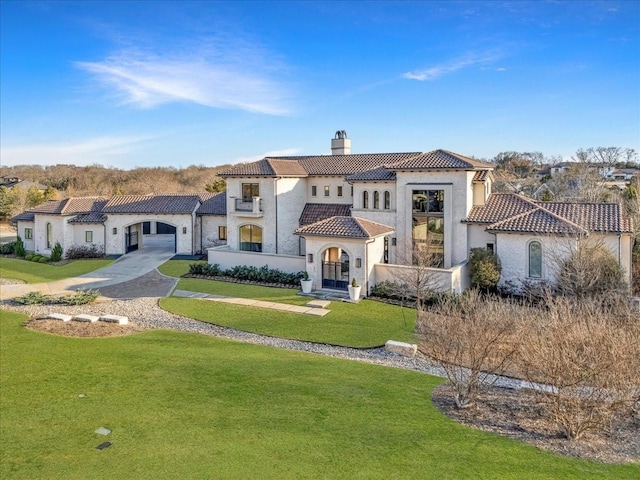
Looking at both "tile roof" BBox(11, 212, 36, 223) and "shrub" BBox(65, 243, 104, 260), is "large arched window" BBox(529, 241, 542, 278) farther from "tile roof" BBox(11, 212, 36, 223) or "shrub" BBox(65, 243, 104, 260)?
"tile roof" BBox(11, 212, 36, 223)

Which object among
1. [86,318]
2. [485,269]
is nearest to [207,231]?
[86,318]

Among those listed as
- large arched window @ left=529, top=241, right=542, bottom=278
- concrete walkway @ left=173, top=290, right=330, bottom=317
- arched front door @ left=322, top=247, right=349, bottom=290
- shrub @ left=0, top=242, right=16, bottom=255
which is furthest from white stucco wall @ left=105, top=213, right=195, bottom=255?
large arched window @ left=529, top=241, right=542, bottom=278

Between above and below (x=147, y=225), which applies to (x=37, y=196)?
above

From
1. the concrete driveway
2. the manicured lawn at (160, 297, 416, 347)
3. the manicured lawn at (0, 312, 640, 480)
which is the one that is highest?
the concrete driveway

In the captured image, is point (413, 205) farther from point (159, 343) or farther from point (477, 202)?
point (159, 343)

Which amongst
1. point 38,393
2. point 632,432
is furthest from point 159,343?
point 632,432

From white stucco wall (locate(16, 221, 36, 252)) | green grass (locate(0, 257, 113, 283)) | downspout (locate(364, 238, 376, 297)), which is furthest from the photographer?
white stucco wall (locate(16, 221, 36, 252))
